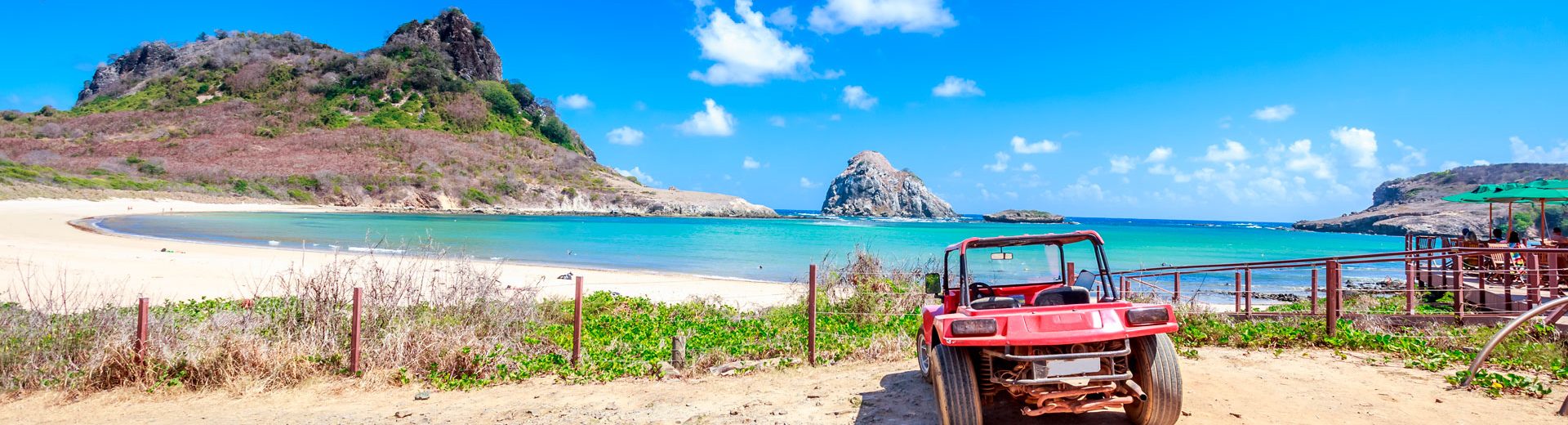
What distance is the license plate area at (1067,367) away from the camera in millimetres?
4253

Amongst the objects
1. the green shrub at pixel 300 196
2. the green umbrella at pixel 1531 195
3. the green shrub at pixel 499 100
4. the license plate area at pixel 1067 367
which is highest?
the green shrub at pixel 499 100

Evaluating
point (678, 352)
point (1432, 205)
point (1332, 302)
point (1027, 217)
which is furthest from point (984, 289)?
point (1027, 217)

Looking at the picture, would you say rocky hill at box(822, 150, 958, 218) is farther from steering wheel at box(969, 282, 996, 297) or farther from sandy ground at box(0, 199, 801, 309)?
steering wheel at box(969, 282, 996, 297)

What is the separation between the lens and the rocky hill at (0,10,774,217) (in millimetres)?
72562

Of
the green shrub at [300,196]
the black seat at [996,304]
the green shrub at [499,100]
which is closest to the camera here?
the black seat at [996,304]

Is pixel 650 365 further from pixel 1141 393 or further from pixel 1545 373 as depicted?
pixel 1545 373

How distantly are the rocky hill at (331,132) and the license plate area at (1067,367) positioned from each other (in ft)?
242

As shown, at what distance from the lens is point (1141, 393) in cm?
459

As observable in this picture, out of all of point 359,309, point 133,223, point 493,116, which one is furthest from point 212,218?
point 493,116

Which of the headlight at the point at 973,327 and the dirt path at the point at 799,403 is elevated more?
the headlight at the point at 973,327

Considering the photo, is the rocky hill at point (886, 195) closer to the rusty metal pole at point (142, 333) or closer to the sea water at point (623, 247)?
the sea water at point (623, 247)

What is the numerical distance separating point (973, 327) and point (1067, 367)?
2.04 feet

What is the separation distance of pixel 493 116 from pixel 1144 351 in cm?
12038

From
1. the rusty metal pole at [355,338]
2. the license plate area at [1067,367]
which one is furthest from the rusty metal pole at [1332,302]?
the rusty metal pole at [355,338]
